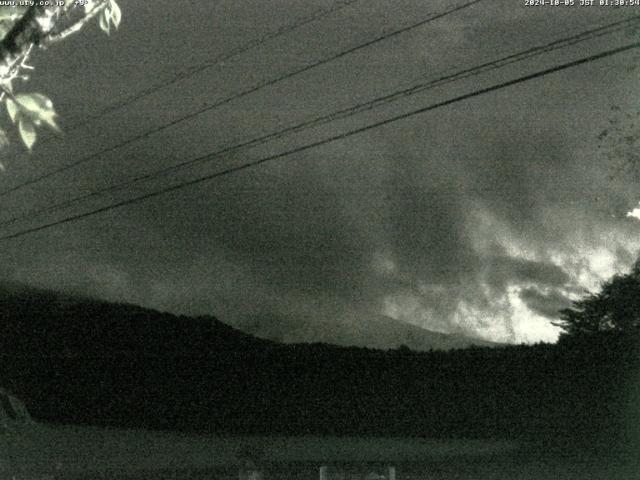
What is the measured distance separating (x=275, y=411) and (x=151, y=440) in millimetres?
3515

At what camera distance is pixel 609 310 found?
1888cm

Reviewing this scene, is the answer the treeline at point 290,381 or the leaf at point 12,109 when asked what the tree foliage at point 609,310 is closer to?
the treeline at point 290,381

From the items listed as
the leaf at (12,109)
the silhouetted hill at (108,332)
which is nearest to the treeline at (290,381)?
Result: the silhouetted hill at (108,332)

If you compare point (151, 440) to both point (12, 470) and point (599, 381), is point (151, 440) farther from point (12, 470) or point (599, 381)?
point (599, 381)

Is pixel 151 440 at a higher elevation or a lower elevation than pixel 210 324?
lower

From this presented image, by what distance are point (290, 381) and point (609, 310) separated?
782cm

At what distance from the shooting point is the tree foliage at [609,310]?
18.4 m

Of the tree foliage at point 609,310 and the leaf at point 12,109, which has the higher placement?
the tree foliage at point 609,310

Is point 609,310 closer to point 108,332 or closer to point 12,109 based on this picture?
point 108,332

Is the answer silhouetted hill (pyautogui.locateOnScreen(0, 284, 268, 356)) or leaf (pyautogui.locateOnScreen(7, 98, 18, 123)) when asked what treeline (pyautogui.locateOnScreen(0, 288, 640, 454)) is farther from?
leaf (pyautogui.locateOnScreen(7, 98, 18, 123))

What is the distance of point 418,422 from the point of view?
16.6 meters

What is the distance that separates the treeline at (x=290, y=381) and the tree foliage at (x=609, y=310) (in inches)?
135

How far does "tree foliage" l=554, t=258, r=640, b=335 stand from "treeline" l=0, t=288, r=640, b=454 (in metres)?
3.42

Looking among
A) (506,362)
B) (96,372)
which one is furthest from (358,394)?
(96,372)
